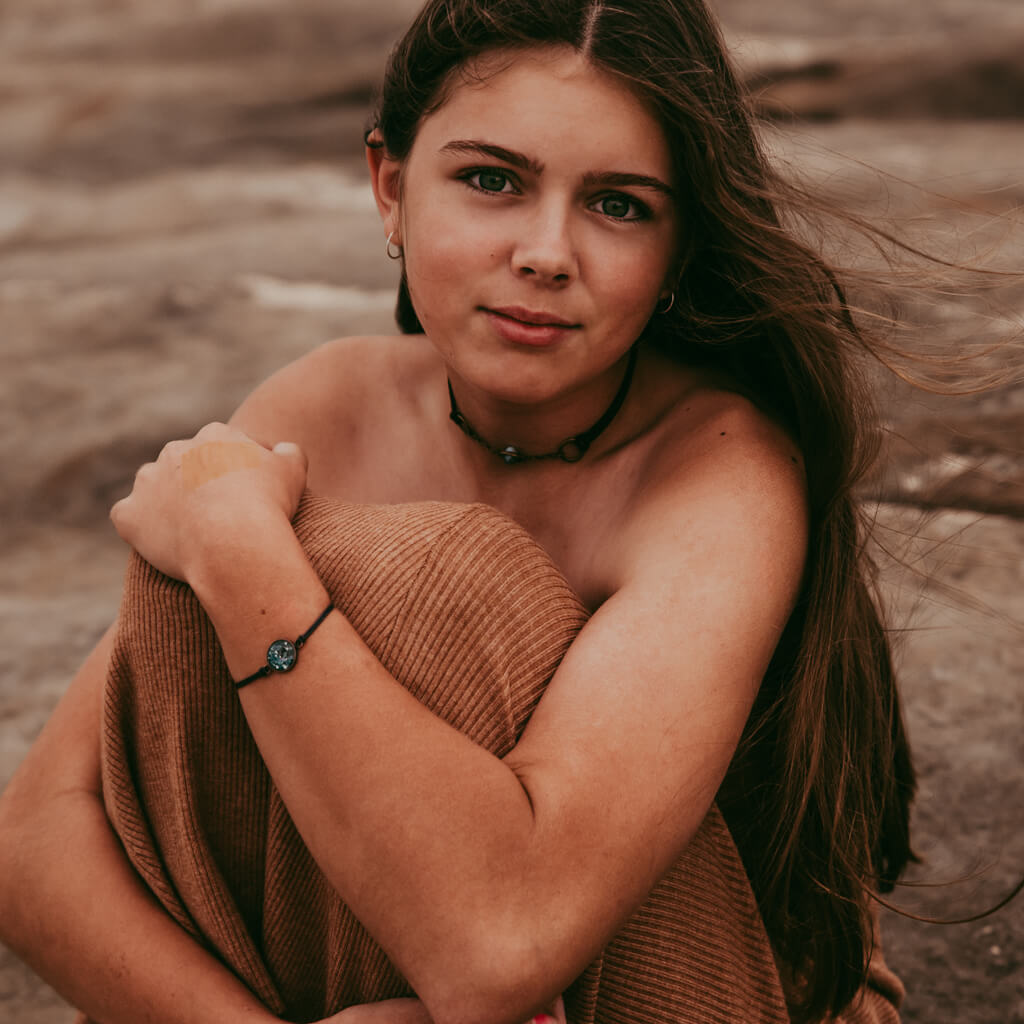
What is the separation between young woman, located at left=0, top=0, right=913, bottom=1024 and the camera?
4.15 ft

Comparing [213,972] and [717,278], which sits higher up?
[717,278]

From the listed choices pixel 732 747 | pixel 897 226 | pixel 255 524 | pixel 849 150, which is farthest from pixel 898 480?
pixel 849 150

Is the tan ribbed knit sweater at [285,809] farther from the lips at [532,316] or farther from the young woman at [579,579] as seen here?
the lips at [532,316]

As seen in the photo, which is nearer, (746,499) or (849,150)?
(746,499)

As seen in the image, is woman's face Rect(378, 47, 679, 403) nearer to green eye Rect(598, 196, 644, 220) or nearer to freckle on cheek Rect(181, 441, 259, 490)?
green eye Rect(598, 196, 644, 220)

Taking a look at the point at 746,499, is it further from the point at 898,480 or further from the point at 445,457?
the point at 898,480

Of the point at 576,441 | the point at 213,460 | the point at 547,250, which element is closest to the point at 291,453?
the point at 213,460

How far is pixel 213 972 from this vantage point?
1481 millimetres

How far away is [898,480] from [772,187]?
1.63 metres

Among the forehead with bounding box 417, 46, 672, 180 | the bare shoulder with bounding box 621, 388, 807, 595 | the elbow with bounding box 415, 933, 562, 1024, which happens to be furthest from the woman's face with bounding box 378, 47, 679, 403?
the elbow with bounding box 415, 933, 562, 1024

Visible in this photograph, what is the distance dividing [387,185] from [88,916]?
1089 millimetres

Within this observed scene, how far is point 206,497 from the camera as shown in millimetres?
1445

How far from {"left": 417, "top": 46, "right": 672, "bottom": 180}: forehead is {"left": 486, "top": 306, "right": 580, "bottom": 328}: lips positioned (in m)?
0.18

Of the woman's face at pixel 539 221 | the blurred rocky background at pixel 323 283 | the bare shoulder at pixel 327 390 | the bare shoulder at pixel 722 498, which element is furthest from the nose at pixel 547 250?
the bare shoulder at pixel 327 390
